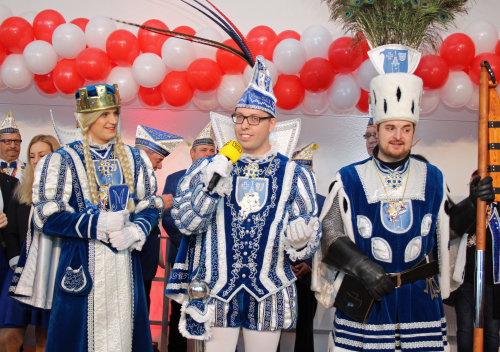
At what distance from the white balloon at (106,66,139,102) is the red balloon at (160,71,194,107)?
0.98 ft

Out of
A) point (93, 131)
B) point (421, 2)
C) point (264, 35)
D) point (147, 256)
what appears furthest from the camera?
point (264, 35)

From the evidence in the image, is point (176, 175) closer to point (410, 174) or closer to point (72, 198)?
point (72, 198)

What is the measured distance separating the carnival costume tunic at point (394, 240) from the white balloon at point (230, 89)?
2.23 meters

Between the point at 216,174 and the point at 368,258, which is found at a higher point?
the point at 216,174

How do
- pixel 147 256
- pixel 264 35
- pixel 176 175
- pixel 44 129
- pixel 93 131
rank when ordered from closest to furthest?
pixel 93 131 → pixel 147 256 → pixel 176 175 → pixel 264 35 → pixel 44 129

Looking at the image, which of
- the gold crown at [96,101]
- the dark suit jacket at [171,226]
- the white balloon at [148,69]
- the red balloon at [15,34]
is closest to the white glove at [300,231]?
the gold crown at [96,101]

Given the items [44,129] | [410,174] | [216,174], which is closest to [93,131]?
[216,174]

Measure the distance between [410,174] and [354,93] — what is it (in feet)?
7.10

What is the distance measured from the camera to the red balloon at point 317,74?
4723 millimetres

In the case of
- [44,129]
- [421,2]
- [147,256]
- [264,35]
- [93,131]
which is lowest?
[147,256]

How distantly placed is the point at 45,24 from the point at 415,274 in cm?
430

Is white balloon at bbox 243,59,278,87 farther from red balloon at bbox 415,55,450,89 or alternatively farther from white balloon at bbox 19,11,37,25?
white balloon at bbox 19,11,37,25

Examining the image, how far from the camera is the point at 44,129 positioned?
6129 millimetres

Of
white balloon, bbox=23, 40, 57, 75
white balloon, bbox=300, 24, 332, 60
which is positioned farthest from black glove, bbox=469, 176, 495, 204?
white balloon, bbox=23, 40, 57, 75
